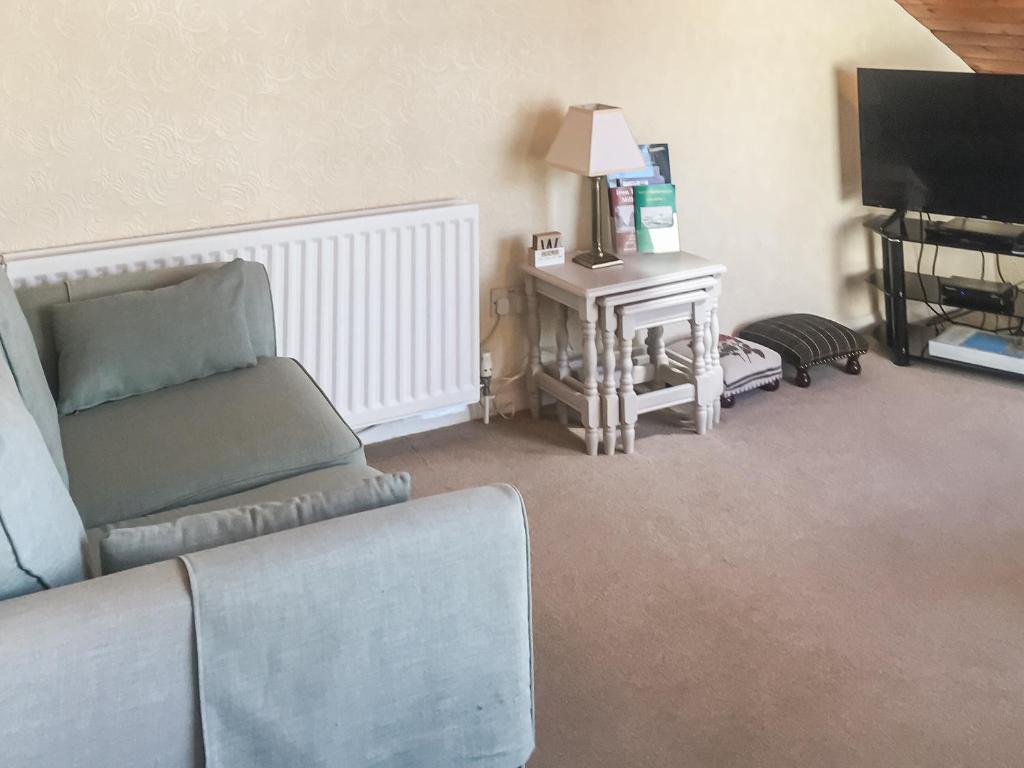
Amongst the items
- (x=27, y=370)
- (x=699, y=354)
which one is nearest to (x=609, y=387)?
(x=699, y=354)

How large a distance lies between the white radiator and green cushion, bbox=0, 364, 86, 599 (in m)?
1.37

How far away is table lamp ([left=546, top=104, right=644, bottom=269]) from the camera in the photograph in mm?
3326

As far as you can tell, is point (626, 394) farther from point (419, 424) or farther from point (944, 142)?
point (944, 142)

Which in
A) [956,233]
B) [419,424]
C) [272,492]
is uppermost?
[956,233]

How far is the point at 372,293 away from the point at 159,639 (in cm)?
195

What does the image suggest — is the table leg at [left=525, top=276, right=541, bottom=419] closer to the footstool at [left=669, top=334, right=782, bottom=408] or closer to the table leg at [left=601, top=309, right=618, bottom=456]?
the table leg at [left=601, top=309, right=618, bottom=456]

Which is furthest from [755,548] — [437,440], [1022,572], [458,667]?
[458,667]

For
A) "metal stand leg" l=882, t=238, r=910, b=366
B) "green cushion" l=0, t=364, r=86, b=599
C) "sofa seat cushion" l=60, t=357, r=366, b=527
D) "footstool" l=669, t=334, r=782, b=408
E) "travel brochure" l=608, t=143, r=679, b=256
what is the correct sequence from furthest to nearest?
"metal stand leg" l=882, t=238, r=910, b=366 → "footstool" l=669, t=334, r=782, b=408 → "travel brochure" l=608, t=143, r=679, b=256 → "sofa seat cushion" l=60, t=357, r=366, b=527 → "green cushion" l=0, t=364, r=86, b=599

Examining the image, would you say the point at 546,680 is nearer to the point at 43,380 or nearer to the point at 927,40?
the point at 43,380

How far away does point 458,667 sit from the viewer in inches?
65.5

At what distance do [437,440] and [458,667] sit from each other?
6.30ft

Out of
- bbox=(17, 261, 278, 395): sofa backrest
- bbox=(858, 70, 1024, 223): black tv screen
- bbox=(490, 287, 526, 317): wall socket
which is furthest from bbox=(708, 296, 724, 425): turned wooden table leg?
bbox=(17, 261, 278, 395): sofa backrest

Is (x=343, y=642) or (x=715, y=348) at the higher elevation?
(x=715, y=348)

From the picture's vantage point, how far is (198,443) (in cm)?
238
